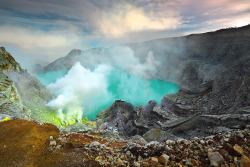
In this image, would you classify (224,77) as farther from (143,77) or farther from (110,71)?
(110,71)

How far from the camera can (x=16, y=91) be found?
13266mm

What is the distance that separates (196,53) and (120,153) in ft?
180

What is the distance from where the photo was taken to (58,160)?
143 inches

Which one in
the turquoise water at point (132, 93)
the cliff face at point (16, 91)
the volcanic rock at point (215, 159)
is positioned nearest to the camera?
the volcanic rock at point (215, 159)

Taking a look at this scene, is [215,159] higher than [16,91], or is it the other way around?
[16,91]

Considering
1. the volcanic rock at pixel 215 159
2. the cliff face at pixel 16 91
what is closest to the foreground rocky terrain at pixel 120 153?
the volcanic rock at pixel 215 159

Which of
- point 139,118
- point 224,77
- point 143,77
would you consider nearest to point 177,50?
point 143,77

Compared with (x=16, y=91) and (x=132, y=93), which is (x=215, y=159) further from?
(x=132, y=93)

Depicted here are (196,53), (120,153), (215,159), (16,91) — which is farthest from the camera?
(196,53)

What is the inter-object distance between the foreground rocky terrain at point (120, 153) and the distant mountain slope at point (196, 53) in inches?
1191

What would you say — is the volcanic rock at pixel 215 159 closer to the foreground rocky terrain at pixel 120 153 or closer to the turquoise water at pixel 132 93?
the foreground rocky terrain at pixel 120 153

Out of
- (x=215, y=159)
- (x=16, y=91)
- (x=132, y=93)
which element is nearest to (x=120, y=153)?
(x=215, y=159)

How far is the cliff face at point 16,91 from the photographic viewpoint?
1082cm

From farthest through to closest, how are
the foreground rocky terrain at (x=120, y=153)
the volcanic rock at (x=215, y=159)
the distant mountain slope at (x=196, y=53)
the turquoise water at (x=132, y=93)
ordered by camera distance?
the turquoise water at (x=132, y=93) < the distant mountain slope at (x=196, y=53) < the foreground rocky terrain at (x=120, y=153) < the volcanic rock at (x=215, y=159)
